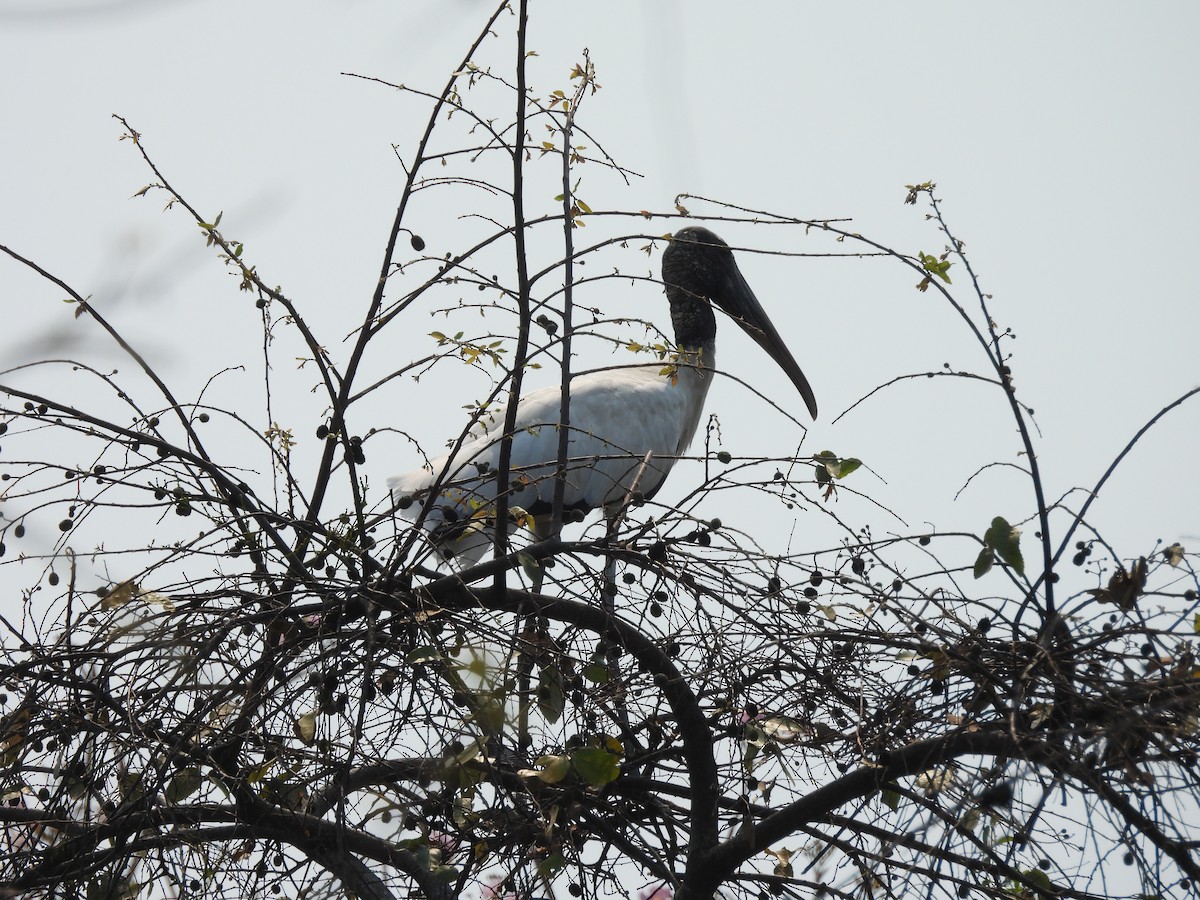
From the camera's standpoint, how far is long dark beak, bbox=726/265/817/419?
667 centimetres

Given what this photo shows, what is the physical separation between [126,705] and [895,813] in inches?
53.9

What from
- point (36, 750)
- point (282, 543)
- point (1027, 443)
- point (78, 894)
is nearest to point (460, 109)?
point (282, 543)

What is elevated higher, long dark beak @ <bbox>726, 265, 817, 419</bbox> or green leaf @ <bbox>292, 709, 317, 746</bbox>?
long dark beak @ <bbox>726, 265, 817, 419</bbox>

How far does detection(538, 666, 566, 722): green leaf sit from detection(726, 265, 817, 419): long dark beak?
4.22 m

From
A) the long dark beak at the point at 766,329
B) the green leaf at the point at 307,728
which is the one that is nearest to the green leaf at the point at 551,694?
the green leaf at the point at 307,728

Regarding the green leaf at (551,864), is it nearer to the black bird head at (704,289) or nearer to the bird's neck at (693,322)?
the black bird head at (704,289)

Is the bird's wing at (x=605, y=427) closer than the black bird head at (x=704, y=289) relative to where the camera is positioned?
Yes

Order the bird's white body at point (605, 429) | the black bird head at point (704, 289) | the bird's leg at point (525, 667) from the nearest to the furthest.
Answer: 1. the bird's leg at point (525, 667)
2. the bird's white body at point (605, 429)
3. the black bird head at point (704, 289)

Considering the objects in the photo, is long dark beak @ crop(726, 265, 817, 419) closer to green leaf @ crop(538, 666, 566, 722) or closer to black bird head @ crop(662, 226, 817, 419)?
black bird head @ crop(662, 226, 817, 419)

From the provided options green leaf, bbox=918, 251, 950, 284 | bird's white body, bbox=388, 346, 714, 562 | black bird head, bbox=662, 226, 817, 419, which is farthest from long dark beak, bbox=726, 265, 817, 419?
green leaf, bbox=918, 251, 950, 284

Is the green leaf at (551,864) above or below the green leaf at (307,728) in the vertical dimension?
below

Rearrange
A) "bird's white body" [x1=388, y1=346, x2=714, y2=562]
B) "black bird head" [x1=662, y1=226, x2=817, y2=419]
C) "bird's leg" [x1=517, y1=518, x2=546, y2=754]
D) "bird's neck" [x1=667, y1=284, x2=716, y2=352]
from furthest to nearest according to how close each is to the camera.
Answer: "bird's neck" [x1=667, y1=284, x2=716, y2=352], "black bird head" [x1=662, y1=226, x2=817, y2=419], "bird's white body" [x1=388, y1=346, x2=714, y2=562], "bird's leg" [x1=517, y1=518, x2=546, y2=754]

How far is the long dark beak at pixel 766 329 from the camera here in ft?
21.9

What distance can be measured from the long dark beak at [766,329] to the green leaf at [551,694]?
13.8ft
